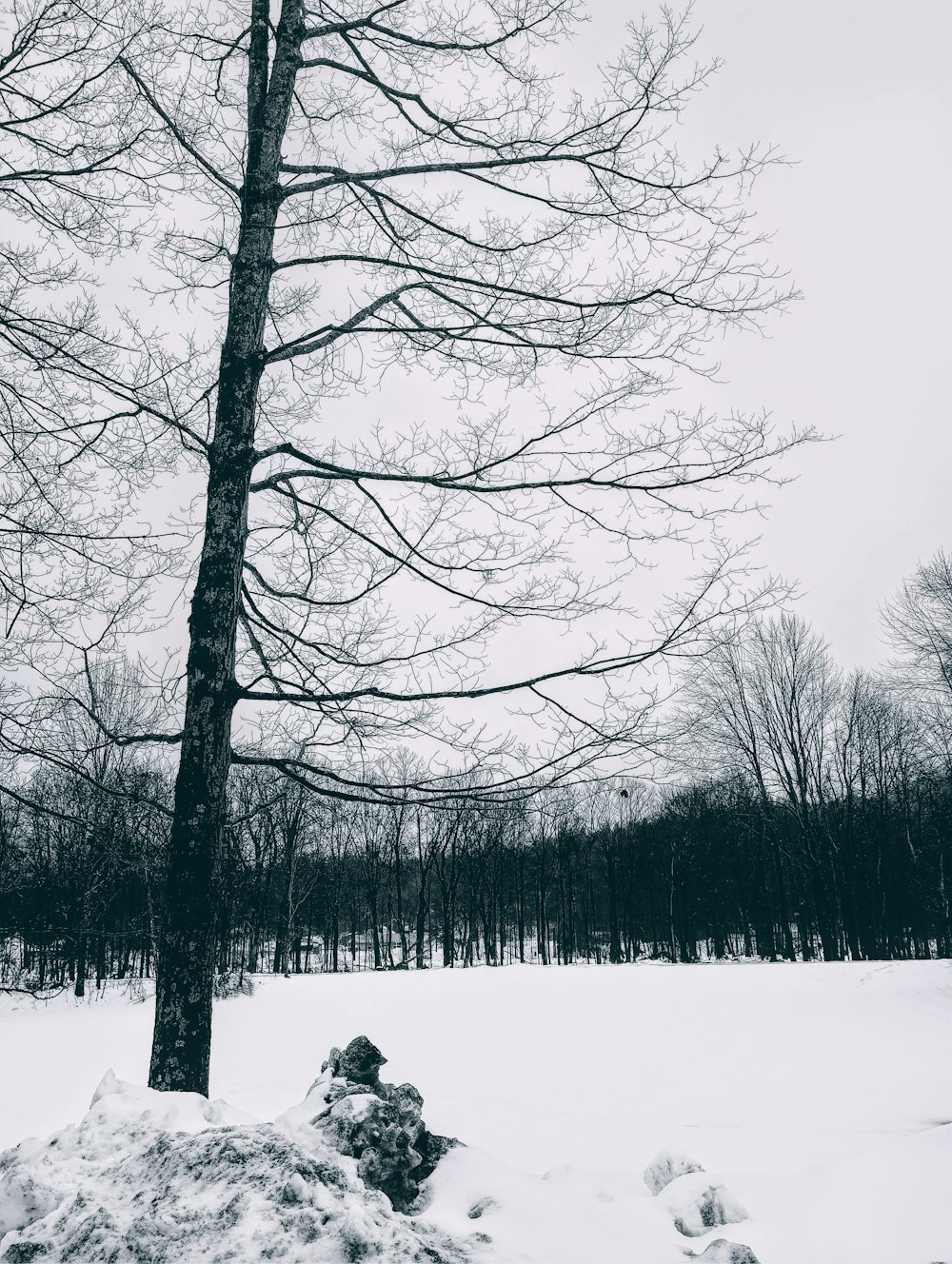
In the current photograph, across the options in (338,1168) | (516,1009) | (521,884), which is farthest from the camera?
(521,884)

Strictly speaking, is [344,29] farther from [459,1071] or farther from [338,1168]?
[459,1071]

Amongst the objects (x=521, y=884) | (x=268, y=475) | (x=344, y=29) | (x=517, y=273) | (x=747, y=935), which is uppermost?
(x=344, y=29)

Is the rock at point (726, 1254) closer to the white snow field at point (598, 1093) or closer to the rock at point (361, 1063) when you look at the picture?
the white snow field at point (598, 1093)

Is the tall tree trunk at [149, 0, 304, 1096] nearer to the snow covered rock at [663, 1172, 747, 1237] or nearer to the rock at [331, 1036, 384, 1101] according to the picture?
the rock at [331, 1036, 384, 1101]

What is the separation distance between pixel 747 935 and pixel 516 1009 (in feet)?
105

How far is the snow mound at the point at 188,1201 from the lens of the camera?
2199mm

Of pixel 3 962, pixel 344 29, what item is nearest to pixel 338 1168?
pixel 344 29

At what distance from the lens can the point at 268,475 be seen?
500 cm

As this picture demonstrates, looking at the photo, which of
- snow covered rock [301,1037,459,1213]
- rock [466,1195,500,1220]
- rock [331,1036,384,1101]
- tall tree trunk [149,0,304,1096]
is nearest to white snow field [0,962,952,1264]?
rock [466,1195,500,1220]

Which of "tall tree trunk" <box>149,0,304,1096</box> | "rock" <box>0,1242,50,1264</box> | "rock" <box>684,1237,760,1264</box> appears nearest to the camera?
"rock" <box>0,1242,50,1264</box>

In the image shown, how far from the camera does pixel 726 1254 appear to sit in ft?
9.14

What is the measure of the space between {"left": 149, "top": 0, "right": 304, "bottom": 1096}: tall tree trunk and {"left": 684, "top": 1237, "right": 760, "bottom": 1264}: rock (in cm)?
251

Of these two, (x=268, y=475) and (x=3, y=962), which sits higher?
(x=268, y=475)

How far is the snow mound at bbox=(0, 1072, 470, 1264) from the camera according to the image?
7.22 ft
